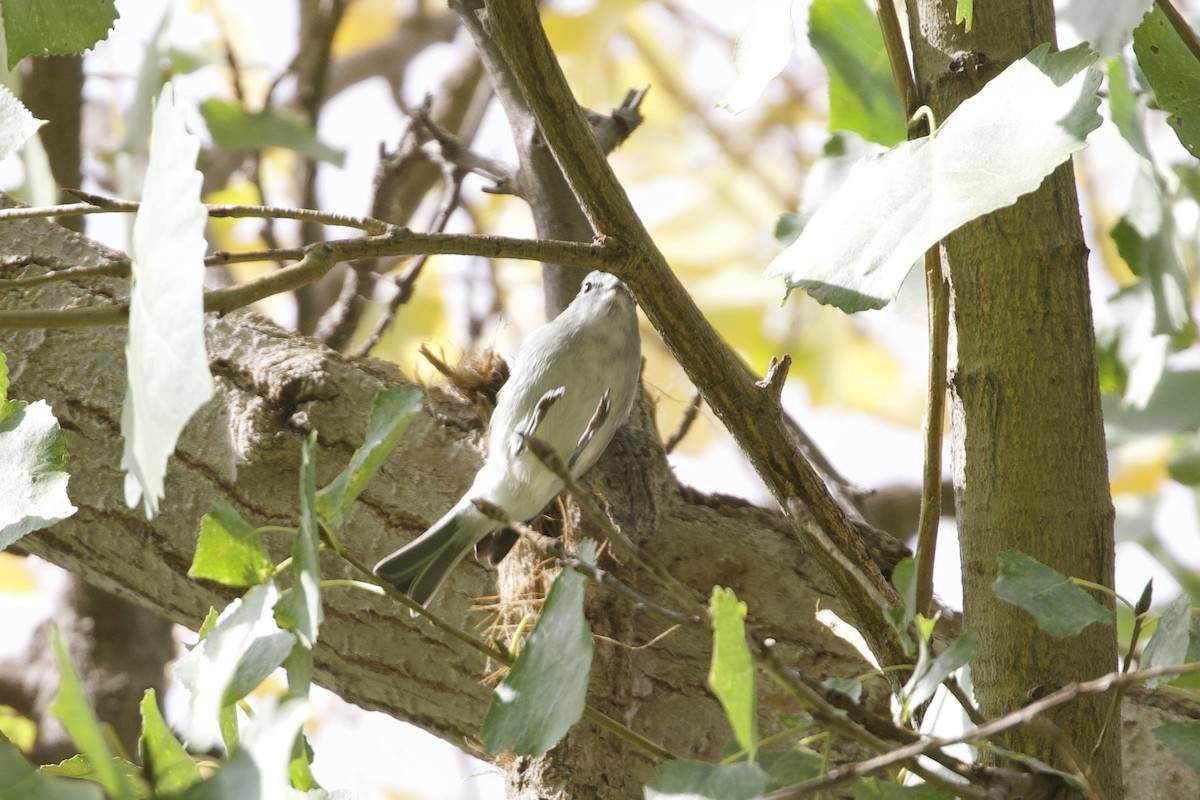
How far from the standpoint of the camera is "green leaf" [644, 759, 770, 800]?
408mm

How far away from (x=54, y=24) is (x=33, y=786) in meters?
0.36

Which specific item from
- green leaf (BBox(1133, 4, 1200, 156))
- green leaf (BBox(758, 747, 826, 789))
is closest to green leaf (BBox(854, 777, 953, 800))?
green leaf (BBox(758, 747, 826, 789))

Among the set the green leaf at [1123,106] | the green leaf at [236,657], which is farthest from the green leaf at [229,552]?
the green leaf at [1123,106]

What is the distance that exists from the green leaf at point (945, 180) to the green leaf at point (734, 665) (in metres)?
0.15

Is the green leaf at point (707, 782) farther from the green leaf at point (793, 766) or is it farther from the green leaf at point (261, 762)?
the green leaf at point (261, 762)

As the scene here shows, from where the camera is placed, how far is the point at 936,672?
0.45 meters

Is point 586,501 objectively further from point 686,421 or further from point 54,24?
point 686,421

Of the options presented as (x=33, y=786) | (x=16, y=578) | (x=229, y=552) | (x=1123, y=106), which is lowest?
(x=33, y=786)

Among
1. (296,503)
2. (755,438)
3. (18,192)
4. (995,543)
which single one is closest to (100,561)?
(296,503)

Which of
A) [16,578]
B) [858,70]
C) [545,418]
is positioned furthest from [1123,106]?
[16,578]

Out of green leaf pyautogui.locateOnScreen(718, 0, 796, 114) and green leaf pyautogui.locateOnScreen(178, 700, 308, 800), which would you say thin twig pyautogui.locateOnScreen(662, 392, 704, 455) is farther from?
green leaf pyautogui.locateOnScreen(178, 700, 308, 800)

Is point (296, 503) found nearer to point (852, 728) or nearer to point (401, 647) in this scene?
point (401, 647)

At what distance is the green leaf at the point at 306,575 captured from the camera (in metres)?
0.43

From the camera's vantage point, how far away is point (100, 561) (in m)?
0.94
